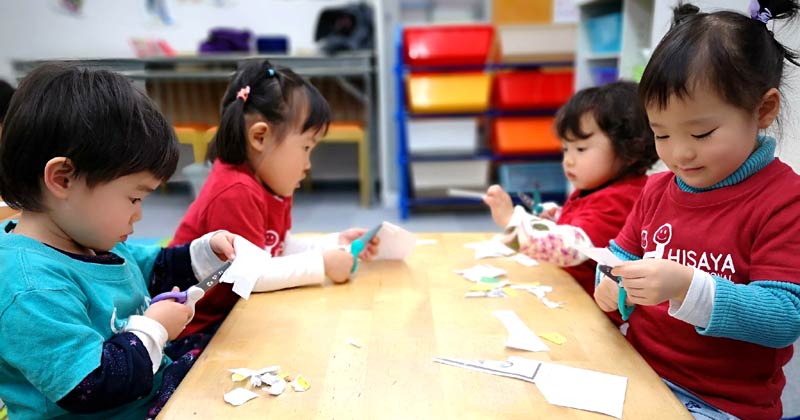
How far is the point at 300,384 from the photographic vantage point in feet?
2.14

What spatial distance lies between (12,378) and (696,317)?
0.81m

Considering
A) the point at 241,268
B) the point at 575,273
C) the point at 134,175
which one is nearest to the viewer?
the point at 134,175

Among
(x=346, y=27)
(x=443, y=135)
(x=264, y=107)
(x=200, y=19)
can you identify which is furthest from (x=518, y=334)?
(x=200, y=19)

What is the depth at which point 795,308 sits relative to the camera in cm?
64

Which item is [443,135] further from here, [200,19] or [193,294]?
[193,294]

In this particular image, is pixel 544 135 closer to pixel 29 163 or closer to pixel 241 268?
pixel 241 268

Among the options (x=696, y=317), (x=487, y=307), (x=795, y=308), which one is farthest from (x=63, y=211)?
(x=795, y=308)

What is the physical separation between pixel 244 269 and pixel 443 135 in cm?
233

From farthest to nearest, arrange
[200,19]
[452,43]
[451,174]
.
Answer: [200,19] < [451,174] < [452,43]

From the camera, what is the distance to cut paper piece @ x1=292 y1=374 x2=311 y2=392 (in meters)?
0.64

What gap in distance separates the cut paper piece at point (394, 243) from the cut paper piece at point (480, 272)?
13 centimetres

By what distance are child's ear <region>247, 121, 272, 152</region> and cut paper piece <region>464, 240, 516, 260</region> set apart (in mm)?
479

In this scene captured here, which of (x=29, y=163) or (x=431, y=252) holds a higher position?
(x=29, y=163)

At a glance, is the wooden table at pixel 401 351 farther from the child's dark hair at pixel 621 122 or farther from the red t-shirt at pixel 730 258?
the child's dark hair at pixel 621 122
